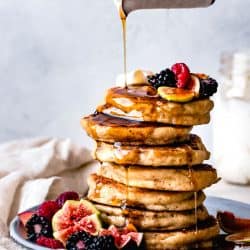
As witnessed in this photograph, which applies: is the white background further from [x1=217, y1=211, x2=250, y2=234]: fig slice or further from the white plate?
[x1=217, y1=211, x2=250, y2=234]: fig slice

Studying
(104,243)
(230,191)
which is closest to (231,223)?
(104,243)

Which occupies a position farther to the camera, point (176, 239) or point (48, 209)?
point (48, 209)

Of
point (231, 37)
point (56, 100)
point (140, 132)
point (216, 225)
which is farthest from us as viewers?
point (56, 100)

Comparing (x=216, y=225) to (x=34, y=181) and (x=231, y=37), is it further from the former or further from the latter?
(x=231, y=37)

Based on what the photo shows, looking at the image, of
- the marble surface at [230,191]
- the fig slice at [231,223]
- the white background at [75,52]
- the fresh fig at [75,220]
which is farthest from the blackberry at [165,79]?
the white background at [75,52]

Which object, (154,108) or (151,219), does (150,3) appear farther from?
(151,219)

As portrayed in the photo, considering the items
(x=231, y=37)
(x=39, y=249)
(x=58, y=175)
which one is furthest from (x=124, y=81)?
(x=231, y=37)
